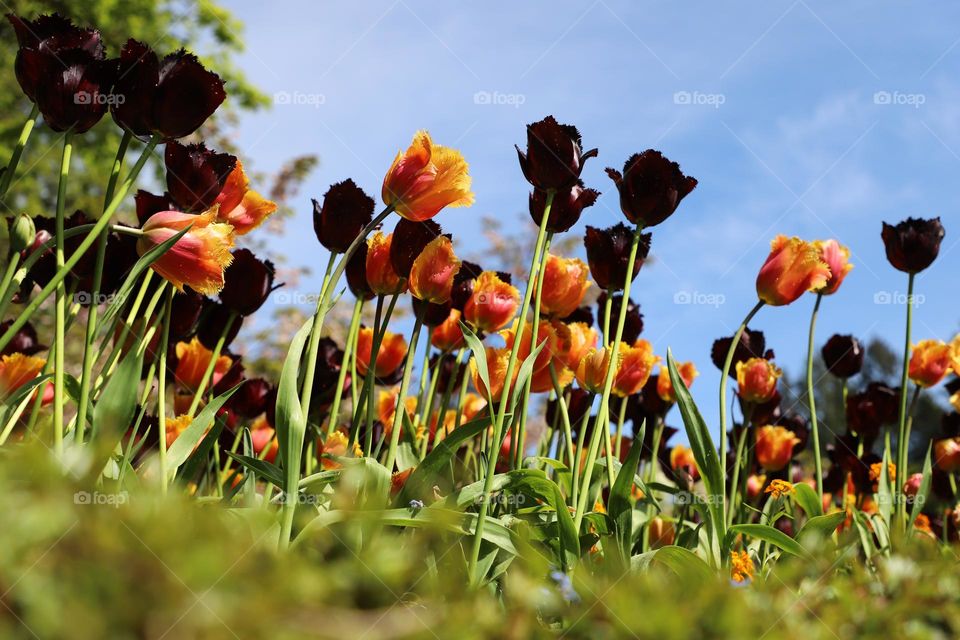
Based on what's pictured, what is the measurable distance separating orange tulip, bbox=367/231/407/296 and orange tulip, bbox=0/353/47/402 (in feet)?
2.65

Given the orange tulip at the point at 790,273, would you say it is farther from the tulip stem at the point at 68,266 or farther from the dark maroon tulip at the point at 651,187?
the tulip stem at the point at 68,266

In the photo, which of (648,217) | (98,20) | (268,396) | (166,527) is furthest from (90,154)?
(166,527)

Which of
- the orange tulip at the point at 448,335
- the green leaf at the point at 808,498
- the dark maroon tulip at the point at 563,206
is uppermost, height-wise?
the dark maroon tulip at the point at 563,206

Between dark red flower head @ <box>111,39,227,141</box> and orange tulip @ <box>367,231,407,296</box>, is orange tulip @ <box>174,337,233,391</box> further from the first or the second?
dark red flower head @ <box>111,39,227,141</box>

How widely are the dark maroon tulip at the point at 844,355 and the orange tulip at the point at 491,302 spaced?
173 cm

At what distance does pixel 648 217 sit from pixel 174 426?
1.23m

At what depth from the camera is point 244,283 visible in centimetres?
194

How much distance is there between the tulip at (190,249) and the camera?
142cm

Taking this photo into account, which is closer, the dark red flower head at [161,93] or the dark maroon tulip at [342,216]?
the dark red flower head at [161,93]

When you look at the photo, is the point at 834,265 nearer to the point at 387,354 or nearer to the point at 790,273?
the point at 790,273

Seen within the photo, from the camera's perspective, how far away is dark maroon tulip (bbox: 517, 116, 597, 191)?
1.72m

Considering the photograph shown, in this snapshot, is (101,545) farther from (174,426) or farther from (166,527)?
(174,426)

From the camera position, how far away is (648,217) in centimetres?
186

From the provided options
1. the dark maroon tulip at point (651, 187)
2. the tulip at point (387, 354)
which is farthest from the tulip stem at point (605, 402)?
the tulip at point (387, 354)
